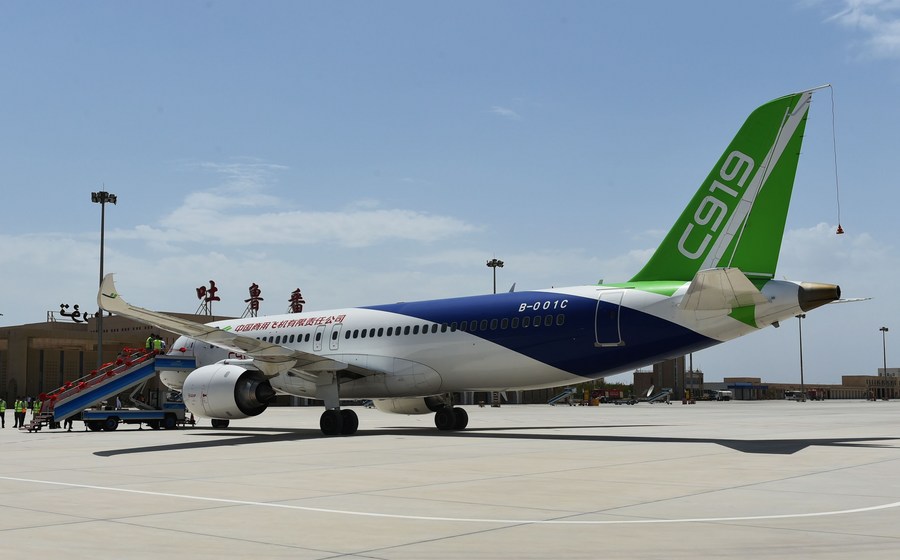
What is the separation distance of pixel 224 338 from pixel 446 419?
8654 mm

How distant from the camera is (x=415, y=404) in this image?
30.8 meters

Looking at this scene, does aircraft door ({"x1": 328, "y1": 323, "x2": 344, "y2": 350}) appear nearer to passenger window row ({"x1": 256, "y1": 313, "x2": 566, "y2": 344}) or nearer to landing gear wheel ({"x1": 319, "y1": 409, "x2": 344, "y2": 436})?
passenger window row ({"x1": 256, "y1": 313, "x2": 566, "y2": 344})

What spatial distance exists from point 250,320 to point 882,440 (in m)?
22.6

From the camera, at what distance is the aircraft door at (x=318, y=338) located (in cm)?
3083

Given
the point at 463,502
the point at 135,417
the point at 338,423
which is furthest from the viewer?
the point at 135,417

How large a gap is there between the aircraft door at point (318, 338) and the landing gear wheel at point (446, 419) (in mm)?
4651

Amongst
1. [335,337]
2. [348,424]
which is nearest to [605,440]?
[348,424]

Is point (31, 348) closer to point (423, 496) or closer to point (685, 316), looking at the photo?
point (685, 316)

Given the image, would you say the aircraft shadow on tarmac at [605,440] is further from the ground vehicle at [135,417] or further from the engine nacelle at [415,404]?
the ground vehicle at [135,417]

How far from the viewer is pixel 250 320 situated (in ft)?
115

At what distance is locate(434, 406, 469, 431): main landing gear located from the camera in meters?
30.4

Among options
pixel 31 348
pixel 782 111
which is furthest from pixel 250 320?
pixel 31 348

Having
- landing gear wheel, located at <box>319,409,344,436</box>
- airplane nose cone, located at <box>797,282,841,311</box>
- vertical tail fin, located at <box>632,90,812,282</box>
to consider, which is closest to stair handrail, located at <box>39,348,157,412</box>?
landing gear wheel, located at <box>319,409,344,436</box>

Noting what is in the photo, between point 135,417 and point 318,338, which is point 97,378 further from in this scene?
point 318,338
